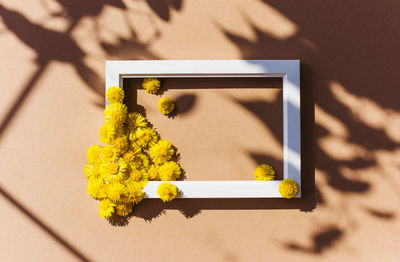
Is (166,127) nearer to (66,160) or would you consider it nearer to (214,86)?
(214,86)

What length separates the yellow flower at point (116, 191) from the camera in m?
1.11

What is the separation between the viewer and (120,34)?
1.21 m

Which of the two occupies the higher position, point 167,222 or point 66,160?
point 66,160

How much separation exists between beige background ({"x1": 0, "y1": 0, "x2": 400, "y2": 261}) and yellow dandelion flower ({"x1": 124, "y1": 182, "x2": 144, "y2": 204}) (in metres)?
0.09

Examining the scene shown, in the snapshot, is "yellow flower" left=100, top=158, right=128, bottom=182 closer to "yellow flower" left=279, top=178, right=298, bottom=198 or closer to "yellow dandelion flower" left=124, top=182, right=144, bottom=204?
"yellow dandelion flower" left=124, top=182, right=144, bottom=204

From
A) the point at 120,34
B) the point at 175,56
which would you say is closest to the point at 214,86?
the point at 175,56

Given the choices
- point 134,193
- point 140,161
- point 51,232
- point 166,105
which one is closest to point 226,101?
point 166,105

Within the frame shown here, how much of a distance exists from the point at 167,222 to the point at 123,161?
1.16ft

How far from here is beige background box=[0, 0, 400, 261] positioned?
120 centimetres

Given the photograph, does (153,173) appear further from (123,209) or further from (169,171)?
(123,209)

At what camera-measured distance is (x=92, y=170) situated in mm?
1146

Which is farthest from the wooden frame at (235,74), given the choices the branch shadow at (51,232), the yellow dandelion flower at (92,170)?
the branch shadow at (51,232)

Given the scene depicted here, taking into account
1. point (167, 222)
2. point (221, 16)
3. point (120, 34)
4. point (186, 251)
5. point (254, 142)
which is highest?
point (221, 16)

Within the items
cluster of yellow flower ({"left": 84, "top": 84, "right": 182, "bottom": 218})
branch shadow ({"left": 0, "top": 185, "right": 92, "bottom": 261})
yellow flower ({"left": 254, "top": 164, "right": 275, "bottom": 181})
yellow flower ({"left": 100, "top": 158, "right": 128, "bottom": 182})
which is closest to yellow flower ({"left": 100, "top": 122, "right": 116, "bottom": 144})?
cluster of yellow flower ({"left": 84, "top": 84, "right": 182, "bottom": 218})
